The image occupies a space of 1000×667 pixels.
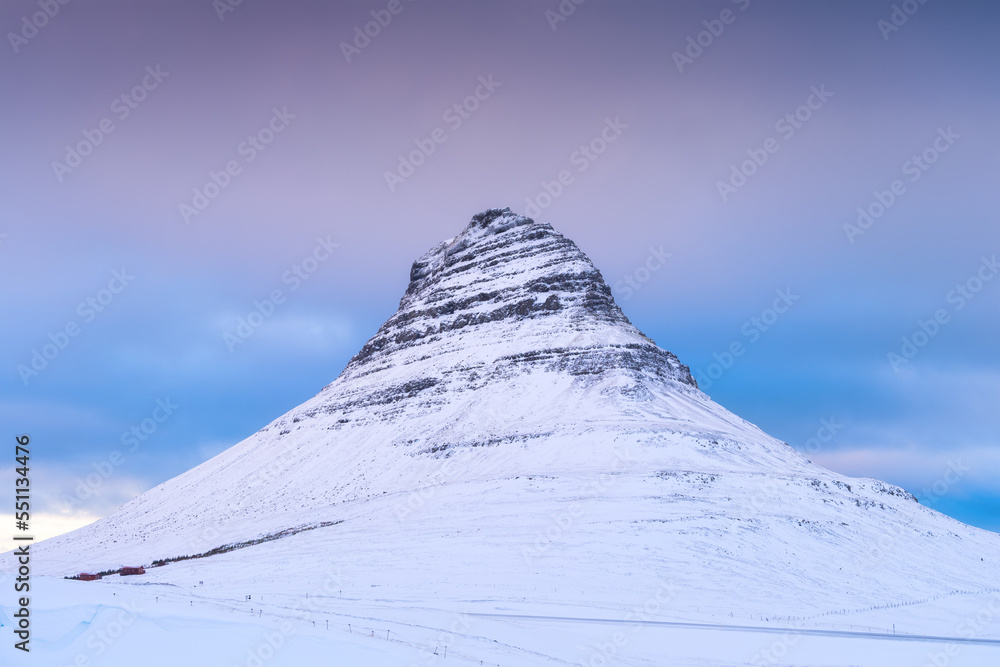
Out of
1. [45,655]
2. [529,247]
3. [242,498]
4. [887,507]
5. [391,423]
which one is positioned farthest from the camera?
[529,247]

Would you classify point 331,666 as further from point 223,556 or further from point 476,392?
point 476,392

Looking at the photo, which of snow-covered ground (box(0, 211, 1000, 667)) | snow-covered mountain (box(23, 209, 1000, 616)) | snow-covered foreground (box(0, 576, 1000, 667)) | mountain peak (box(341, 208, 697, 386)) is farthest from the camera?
mountain peak (box(341, 208, 697, 386))

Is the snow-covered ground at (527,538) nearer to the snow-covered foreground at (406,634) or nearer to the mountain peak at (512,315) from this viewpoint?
the snow-covered foreground at (406,634)

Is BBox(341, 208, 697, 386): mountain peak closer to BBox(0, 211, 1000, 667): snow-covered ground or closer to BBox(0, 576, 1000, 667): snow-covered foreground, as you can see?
BBox(0, 211, 1000, 667): snow-covered ground

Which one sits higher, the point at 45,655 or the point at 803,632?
the point at 803,632

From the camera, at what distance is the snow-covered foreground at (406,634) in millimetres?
17031

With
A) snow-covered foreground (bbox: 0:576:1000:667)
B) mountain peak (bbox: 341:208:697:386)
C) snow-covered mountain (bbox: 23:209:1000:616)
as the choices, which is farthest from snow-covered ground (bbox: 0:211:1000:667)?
mountain peak (bbox: 341:208:697:386)

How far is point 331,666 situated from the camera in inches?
667

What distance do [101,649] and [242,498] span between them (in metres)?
63.3

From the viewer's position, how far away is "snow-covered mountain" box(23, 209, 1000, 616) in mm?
40250

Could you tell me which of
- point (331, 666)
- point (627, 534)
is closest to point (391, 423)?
point (627, 534)

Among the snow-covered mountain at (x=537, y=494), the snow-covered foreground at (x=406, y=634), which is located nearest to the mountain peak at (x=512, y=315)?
the snow-covered mountain at (x=537, y=494)

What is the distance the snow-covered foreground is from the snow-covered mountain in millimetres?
3669

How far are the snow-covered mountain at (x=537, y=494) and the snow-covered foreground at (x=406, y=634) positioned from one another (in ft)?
12.0
